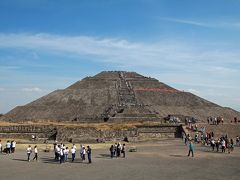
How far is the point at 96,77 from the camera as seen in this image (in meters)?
76.4

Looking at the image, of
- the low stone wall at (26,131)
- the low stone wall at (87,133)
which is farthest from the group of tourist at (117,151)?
the low stone wall at (26,131)

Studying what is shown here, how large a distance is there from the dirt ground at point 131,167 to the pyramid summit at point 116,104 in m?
24.7

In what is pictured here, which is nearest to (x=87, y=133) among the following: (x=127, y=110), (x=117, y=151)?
(x=117, y=151)

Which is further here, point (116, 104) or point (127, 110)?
point (116, 104)

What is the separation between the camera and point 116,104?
61.3 metres

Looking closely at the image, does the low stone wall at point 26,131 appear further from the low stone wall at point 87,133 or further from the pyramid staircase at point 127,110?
the pyramid staircase at point 127,110

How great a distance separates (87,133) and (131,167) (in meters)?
19.4

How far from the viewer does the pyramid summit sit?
5666cm

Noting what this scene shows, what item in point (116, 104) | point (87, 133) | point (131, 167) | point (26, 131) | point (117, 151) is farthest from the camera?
point (116, 104)

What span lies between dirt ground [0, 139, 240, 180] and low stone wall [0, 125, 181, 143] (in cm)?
1107

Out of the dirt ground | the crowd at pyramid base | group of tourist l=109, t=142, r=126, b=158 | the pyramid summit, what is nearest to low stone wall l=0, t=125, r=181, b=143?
the crowd at pyramid base

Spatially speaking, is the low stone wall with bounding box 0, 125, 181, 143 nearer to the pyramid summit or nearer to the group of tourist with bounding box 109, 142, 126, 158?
the pyramid summit

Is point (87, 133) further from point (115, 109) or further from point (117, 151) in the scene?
point (115, 109)

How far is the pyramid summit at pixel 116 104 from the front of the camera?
56.7 metres
